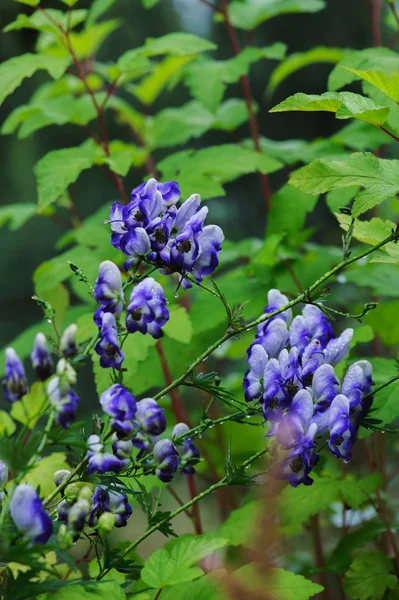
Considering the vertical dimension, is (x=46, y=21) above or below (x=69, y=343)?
above

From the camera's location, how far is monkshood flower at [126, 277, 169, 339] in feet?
2.83

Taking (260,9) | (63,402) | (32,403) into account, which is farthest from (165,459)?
(260,9)

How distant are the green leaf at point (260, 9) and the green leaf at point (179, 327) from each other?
0.97 m

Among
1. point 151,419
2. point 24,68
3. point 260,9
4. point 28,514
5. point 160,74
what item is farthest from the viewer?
point 160,74

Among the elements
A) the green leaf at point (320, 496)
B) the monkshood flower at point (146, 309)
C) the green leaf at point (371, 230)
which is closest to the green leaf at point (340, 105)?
the green leaf at point (371, 230)

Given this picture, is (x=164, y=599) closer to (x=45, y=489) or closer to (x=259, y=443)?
(x=45, y=489)

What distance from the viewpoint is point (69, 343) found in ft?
2.52

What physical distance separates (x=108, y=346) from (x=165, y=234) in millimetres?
188

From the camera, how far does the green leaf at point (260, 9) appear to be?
189 centimetres

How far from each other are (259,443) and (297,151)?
2.52 ft

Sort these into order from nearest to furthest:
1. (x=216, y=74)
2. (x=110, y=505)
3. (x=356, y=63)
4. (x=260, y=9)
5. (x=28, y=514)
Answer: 1. (x=28, y=514)
2. (x=110, y=505)
3. (x=356, y=63)
4. (x=216, y=74)
5. (x=260, y=9)

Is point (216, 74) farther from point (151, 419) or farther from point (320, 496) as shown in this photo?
point (151, 419)

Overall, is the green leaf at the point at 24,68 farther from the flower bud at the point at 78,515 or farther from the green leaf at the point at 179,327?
the flower bud at the point at 78,515

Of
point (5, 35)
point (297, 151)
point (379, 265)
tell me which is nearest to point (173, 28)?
point (5, 35)
